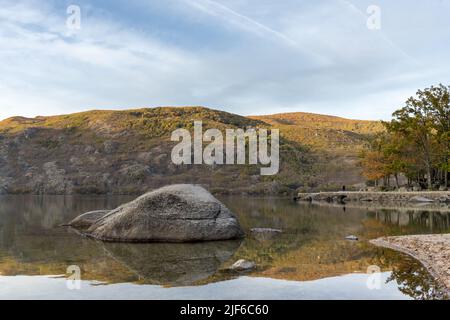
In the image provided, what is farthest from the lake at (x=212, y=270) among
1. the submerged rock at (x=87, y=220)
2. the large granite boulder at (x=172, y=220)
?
the submerged rock at (x=87, y=220)

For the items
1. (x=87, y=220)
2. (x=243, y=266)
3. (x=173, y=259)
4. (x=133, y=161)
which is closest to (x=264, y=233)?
(x=173, y=259)

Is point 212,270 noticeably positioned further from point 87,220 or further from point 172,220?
point 87,220

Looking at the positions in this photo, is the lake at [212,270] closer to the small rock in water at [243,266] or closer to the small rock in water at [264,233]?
the small rock in water at [243,266]

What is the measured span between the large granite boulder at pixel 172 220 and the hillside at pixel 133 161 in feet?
247

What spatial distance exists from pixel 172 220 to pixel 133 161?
108 meters

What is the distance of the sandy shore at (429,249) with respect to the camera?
13.7 meters

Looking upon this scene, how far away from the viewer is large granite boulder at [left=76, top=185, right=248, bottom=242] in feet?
73.7

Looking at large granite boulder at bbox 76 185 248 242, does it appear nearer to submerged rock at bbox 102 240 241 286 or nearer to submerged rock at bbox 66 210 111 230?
submerged rock at bbox 102 240 241 286

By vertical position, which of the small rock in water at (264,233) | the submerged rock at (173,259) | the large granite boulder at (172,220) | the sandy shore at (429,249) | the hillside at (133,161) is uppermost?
the hillside at (133,161)

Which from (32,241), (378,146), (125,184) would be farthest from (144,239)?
(125,184)

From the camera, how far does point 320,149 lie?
5832 inches

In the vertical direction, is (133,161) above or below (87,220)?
above

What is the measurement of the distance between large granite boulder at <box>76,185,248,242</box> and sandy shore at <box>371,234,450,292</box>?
7.69 metres

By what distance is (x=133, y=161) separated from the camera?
127812mm
